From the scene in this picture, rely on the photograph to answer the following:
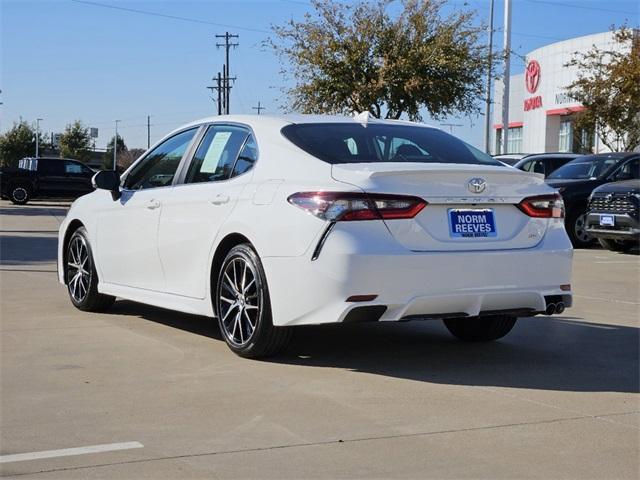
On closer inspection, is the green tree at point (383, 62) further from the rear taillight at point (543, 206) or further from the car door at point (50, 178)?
the rear taillight at point (543, 206)

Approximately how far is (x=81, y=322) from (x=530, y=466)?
473 cm

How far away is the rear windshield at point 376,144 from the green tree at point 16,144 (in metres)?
107

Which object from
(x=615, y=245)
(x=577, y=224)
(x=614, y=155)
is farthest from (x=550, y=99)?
(x=615, y=245)

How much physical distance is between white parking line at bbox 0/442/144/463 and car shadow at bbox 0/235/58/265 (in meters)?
8.80

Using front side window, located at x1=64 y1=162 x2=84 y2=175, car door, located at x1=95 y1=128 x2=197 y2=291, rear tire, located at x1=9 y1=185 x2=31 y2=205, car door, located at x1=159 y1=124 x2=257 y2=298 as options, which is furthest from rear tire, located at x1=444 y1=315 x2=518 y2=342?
front side window, located at x1=64 y1=162 x2=84 y2=175

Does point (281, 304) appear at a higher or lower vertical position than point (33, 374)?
higher

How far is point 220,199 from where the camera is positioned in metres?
6.79

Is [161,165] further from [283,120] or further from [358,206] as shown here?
[358,206]

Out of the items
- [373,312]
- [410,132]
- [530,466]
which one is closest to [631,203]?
[410,132]

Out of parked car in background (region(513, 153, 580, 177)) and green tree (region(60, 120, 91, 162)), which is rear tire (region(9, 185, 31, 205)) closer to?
parked car in background (region(513, 153, 580, 177))

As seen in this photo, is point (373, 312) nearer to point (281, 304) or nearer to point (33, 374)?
point (281, 304)

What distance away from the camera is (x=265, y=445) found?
15.1ft

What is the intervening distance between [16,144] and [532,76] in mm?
67312

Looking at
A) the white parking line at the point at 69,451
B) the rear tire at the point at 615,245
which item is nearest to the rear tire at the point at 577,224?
the rear tire at the point at 615,245
